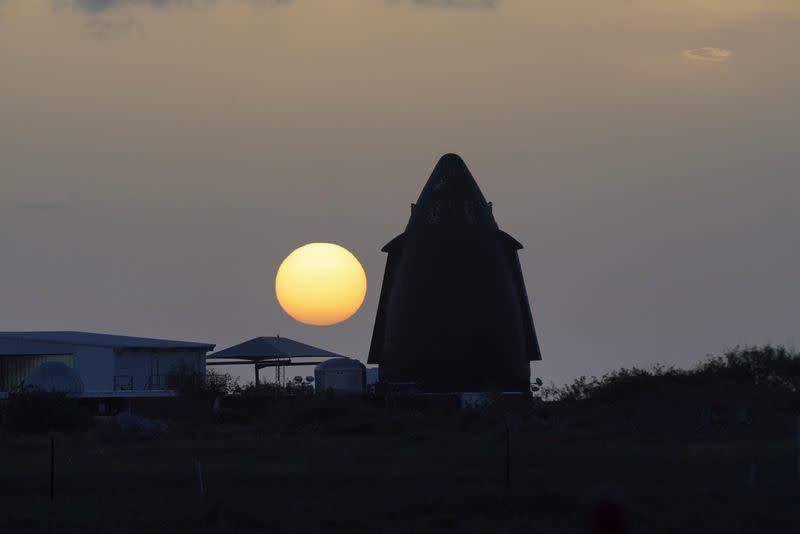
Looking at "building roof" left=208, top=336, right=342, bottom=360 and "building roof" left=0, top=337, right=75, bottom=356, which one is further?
"building roof" left=208, top=336, right=342, bottom=360

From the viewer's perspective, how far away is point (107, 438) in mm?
49406

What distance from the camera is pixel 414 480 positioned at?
28.0 m

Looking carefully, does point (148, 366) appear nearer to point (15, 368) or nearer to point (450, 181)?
point (15, 368)

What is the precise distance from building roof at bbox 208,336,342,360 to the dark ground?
3632cm

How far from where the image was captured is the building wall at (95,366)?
259ft

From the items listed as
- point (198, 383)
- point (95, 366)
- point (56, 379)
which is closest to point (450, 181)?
point (198, 383)

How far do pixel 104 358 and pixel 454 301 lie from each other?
20.1 metres

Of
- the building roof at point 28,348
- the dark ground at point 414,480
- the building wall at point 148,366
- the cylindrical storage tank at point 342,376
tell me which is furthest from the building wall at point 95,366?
the dark ground at point 414,480

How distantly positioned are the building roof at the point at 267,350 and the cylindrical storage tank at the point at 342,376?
885 cm

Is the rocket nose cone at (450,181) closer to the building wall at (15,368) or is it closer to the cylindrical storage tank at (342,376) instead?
the cylindrical storage tank at (342,376)

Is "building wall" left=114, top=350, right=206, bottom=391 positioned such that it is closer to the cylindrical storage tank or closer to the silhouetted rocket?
the cylindrical storage tank

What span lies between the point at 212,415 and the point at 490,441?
27.2 meters

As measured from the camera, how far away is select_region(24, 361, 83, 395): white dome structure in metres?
68.2

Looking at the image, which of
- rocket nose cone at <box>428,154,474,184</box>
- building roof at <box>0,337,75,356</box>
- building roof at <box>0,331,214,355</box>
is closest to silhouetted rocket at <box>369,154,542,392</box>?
rocket nose cone at <box>428,154,474,184</box>
